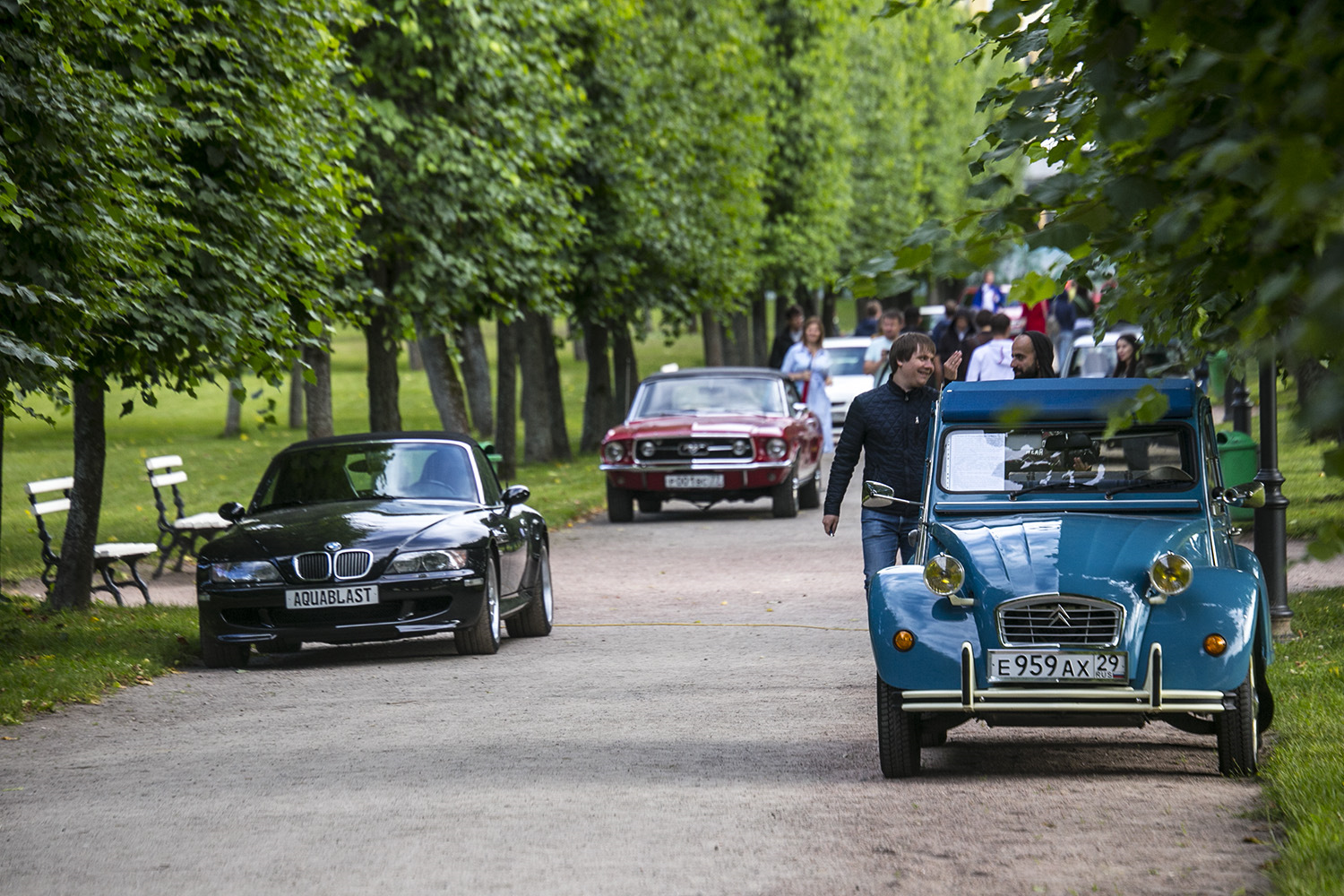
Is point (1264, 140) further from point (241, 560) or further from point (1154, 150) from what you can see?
point (241, 560)

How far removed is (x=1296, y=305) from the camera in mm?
3988

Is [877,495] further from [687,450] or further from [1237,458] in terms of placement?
[687,450]

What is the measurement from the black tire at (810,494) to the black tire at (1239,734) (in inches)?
610

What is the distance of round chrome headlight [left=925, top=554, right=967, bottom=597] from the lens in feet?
24.5

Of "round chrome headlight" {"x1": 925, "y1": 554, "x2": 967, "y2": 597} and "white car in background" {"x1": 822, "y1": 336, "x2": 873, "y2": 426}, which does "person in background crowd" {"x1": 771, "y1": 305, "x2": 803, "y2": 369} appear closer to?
"white car in background" {"x1": 822, "y1": 336, "x2": 873, "y2": 426}

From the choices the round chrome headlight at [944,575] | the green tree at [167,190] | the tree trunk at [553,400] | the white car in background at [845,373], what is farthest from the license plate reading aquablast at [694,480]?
the white car in background at [845,373]

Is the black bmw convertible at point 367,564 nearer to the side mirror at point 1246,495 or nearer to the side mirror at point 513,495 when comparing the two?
the side mirror at point 513,495

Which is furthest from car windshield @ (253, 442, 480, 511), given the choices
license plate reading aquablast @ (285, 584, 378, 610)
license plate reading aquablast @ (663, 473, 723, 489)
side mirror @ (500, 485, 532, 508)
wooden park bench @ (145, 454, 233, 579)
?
license plate reading aquablast @ (663, 473, 723, 489)

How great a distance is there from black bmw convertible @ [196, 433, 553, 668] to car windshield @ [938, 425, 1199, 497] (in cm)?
417

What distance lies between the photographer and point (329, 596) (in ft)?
38.0

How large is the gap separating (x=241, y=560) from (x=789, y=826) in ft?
19.6

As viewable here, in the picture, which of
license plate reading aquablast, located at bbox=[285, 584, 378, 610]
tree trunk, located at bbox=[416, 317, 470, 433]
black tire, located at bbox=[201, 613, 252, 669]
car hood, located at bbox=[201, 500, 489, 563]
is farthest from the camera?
tree trunk, located at bbox=[416, 317, 470, 433]

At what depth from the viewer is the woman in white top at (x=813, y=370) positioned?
75.4 ft

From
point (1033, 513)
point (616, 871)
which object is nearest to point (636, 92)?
point (1033, 513)
